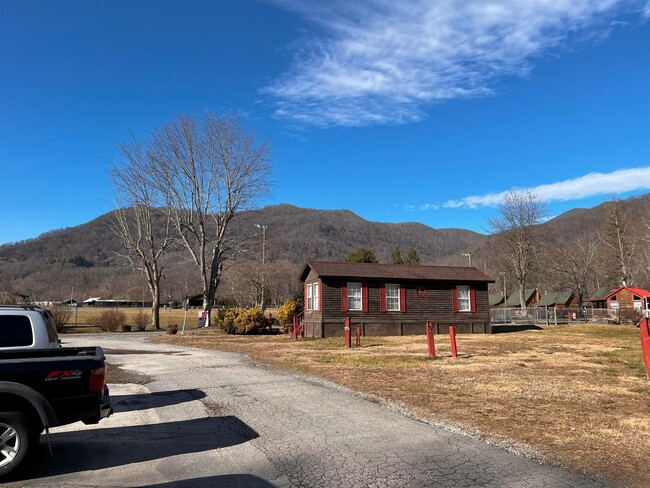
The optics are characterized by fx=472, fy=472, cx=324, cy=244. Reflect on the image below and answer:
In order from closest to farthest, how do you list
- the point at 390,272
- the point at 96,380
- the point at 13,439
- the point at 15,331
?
the point at 13,439, the point at 96,380, the point at 15,331, the point at 390,272

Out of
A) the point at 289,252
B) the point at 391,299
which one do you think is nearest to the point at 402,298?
the point at 391,299

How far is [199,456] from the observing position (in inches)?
221

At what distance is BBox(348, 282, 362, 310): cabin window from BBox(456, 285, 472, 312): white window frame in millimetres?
6512

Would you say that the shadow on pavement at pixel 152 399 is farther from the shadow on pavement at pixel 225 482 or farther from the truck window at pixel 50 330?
the shadow on pavement at pixel 225 482

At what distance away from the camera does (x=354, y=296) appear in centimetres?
2628

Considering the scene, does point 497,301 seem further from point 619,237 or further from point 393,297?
point 393,297

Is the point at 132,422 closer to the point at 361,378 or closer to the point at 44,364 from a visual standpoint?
the point at 44,364

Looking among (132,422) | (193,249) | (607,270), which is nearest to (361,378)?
(132,422)

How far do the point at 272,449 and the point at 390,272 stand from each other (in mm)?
22023

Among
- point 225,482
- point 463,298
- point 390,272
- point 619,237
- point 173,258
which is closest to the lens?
point 225,482

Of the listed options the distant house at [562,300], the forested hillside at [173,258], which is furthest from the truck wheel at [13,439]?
the forested hillside at [173,258]

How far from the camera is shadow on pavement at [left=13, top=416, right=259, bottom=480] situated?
17.6 ft

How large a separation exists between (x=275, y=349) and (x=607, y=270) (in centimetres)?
6977

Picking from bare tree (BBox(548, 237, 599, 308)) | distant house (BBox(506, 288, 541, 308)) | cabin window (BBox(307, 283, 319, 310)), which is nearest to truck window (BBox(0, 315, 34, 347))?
cabin window (BBox(307, 283, 319, 310))
